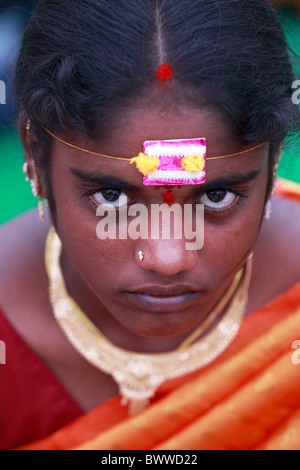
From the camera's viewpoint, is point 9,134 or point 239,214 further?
point 9,134

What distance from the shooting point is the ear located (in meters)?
1.20

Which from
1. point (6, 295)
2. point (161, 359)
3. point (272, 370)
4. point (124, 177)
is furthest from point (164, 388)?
point (124, 177)

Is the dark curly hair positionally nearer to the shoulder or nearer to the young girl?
the young girl

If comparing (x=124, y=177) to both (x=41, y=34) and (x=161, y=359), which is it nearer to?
(x=41, y=34)

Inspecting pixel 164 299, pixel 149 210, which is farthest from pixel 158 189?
pixel 164 299

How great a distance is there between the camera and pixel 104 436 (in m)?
1.48

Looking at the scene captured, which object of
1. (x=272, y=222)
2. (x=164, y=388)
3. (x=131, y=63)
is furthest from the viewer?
(x=272, y=222)

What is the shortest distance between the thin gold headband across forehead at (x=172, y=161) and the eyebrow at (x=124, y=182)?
1.7 inches

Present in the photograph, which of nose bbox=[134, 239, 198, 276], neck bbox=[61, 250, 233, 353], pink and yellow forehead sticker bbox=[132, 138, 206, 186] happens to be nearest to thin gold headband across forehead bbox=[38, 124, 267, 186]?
pink and yellow forehead sticker bbox=[132, 138, 206, 186]

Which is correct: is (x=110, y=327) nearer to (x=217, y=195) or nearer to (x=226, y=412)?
(x=226, y=412)

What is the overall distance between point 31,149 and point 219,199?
46cm

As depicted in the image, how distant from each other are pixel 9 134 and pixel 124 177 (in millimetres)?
529

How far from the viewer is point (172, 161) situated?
39.1 inches

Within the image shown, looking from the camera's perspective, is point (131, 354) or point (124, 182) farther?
point (131, 354)
